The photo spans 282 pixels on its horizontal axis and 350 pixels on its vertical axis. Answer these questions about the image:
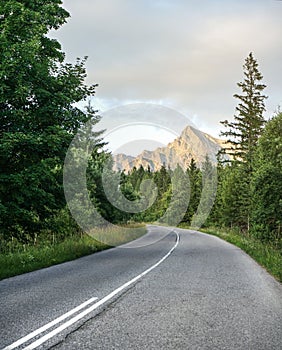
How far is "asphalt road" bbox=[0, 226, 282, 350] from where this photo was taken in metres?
4.25

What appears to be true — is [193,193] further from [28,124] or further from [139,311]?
[139,311]

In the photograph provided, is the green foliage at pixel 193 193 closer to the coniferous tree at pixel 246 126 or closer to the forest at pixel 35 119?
the coniferous tree at pixel 246 126

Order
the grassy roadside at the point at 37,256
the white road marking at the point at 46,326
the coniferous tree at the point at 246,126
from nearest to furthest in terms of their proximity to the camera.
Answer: the white road marking at the point at 46,326
the grassy roadside at the point at 37,256
the coniferous tree at the point at 246,126

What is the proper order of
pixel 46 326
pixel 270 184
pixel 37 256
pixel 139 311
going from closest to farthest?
pixel 46 326, pixel 139 311, pixel 37 256, pixel 270 184

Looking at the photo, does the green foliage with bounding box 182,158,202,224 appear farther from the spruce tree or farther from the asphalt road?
the asphalt road

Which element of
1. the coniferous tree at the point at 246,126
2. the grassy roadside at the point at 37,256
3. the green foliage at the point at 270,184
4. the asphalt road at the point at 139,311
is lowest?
the grassy roadside at the point at 37,256

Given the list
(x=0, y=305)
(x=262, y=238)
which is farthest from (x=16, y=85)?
(x=262, y=238)

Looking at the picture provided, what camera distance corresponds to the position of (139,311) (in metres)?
5.73

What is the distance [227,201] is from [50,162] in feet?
113

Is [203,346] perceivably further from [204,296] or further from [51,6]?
[51,6]

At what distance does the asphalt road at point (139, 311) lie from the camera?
4.25 m

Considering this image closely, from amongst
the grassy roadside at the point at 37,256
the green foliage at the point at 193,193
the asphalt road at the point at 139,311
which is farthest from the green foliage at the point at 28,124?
the green foliage at the point at 193,193

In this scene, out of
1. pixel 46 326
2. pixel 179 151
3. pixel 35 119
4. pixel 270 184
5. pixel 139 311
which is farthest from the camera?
pixel 179 151

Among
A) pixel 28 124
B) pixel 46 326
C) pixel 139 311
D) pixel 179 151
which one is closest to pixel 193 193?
pixel 179 151
